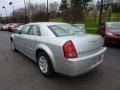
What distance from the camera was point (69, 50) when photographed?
11.8 ft

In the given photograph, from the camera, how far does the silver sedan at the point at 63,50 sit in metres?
3.60

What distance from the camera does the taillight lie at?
3588 millimetres

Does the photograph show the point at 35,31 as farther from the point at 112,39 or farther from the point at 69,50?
the point at 112,39

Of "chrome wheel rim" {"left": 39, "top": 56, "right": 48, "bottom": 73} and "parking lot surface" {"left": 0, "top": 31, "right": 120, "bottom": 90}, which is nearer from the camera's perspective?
"parking lot surface" {"left": 0, "top": 31, "right": 120, "bottom": 90}

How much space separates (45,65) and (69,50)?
1.10m

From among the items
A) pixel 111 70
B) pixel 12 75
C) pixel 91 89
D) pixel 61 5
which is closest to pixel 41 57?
pixel 12 75

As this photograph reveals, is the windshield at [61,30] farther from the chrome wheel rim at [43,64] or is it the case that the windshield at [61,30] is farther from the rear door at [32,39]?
the chrome wheel rim at [43,64]

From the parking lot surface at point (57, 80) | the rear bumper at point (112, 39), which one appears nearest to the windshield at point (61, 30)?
the parking lot surface at point (57, 80)

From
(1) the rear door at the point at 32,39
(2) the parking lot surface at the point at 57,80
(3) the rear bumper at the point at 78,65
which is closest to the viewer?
(3) the rear bumper at the point at 78,65

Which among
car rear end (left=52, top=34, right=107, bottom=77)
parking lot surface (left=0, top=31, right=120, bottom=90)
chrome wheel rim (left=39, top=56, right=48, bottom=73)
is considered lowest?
parking lot surface (left=0, top=31, right=120, bottom=90)

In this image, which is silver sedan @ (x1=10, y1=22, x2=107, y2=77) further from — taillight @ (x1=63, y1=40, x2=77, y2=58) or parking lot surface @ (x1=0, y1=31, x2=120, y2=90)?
parking lot surface @ (x1=0, y1=31, x2=120, y2=90)

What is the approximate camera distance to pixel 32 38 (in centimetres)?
501

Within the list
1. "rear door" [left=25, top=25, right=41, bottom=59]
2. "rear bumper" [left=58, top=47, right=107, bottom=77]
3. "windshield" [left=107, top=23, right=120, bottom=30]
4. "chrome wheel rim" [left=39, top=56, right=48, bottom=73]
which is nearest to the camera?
"rear bumper" [left=58, top=47, right=107, bottom=77]

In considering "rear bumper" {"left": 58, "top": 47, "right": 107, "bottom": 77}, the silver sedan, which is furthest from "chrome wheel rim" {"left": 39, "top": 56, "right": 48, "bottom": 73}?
"rear bumper" {"left": 58, "top": 47, "right": 107, "bottom": 77}
